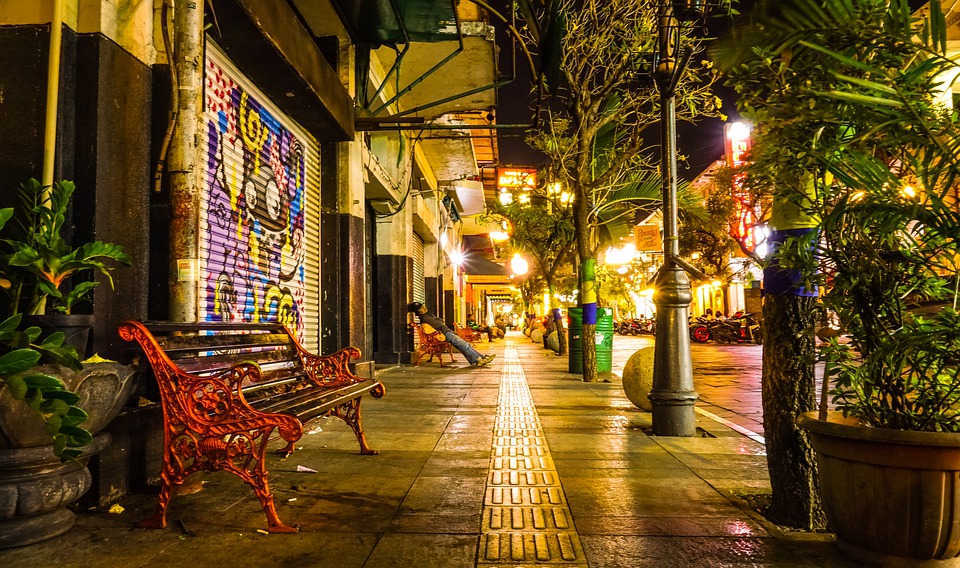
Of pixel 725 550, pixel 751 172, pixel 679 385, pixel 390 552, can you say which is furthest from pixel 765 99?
pixel 679 385

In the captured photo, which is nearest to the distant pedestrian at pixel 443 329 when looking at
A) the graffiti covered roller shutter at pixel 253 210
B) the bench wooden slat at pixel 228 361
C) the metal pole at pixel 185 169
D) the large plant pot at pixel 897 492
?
the graffiti covered roller shutter at pixel 253 210

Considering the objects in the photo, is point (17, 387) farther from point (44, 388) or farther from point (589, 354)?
point (589, 354)

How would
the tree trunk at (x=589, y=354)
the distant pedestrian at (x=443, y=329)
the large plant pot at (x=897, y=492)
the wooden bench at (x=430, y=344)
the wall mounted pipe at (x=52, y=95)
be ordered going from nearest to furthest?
the large plant pot at (x=897, y=492), the wall mounted pipe at (x=52, y=95), the tree trunk at (x=589, y=354), the distant pedestrian at (x=443, y=329), the wooden bench at (x=430, y=344)

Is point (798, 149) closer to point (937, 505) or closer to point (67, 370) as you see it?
point (937, 505)

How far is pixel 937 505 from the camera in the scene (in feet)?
→ 8.26

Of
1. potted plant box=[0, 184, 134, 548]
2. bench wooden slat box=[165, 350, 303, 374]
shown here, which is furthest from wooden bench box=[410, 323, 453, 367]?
potted plant box=[0, 184, 134, 548]

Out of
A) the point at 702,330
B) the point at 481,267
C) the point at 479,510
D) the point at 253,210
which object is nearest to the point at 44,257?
the point at 479,510

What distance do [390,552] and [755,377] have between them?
10748 millimetres

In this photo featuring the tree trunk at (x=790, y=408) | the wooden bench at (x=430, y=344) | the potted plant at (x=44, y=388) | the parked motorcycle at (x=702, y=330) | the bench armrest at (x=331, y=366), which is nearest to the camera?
the potted plant at (x=44, y=388)

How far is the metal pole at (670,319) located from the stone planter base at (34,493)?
4715mm

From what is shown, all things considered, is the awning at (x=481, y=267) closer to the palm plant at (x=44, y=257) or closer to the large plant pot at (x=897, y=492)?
the palm plant at (x=44, y=257)

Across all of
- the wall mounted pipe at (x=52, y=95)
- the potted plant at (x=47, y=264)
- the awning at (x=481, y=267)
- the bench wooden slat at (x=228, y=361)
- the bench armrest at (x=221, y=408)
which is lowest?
the bench armrest at (x=221, y=408)

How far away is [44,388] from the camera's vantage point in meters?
2.62

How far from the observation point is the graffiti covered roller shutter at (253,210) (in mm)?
5766
